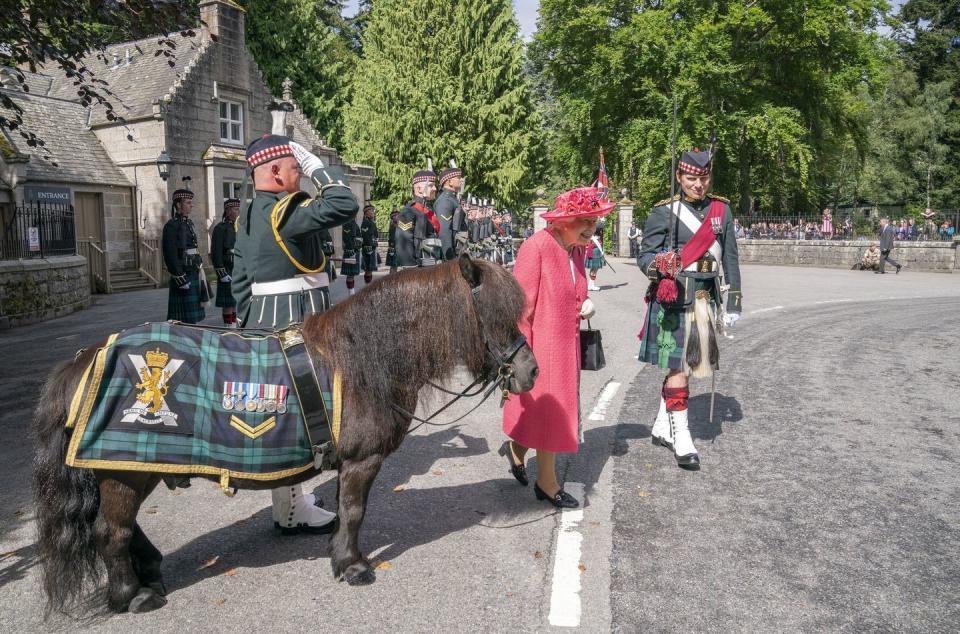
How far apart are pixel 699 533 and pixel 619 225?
35291 mm

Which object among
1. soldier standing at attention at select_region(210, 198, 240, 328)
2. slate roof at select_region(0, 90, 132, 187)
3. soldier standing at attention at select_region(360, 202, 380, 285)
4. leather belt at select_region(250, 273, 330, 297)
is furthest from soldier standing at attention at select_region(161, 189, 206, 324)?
slate roof at select_region(0, 90, 132, 187)

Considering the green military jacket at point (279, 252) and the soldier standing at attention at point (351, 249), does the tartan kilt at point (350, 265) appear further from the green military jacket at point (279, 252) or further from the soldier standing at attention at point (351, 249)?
the green military jacket at point (279, 252)

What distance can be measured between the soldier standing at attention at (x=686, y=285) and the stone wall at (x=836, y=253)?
87.0ft

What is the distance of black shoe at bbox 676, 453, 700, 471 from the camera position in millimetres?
5305

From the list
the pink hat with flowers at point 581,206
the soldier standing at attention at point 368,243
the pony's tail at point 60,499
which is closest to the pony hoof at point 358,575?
the pony's tail at point 60,499

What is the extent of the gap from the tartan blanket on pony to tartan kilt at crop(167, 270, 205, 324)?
7.14 meters

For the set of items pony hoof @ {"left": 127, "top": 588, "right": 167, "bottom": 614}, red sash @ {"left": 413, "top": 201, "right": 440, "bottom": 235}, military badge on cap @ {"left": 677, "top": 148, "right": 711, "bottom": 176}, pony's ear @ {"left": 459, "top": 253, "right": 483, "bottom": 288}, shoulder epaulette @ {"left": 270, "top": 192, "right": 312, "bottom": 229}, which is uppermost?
military badge on cap @ {"left": 677, "top": 148, "right": 711, "bottom": 176}

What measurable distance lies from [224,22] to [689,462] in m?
24.1

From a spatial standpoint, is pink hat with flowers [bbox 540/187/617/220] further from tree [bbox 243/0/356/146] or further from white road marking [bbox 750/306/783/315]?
tree [bbox 243/0/356/146]

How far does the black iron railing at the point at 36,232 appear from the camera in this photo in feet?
45.5

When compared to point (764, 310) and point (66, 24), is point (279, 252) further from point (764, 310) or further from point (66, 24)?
point (764, 310)

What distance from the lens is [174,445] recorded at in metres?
3.21

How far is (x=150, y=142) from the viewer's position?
864 inches

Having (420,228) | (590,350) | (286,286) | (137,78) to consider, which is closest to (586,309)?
(590,350)
